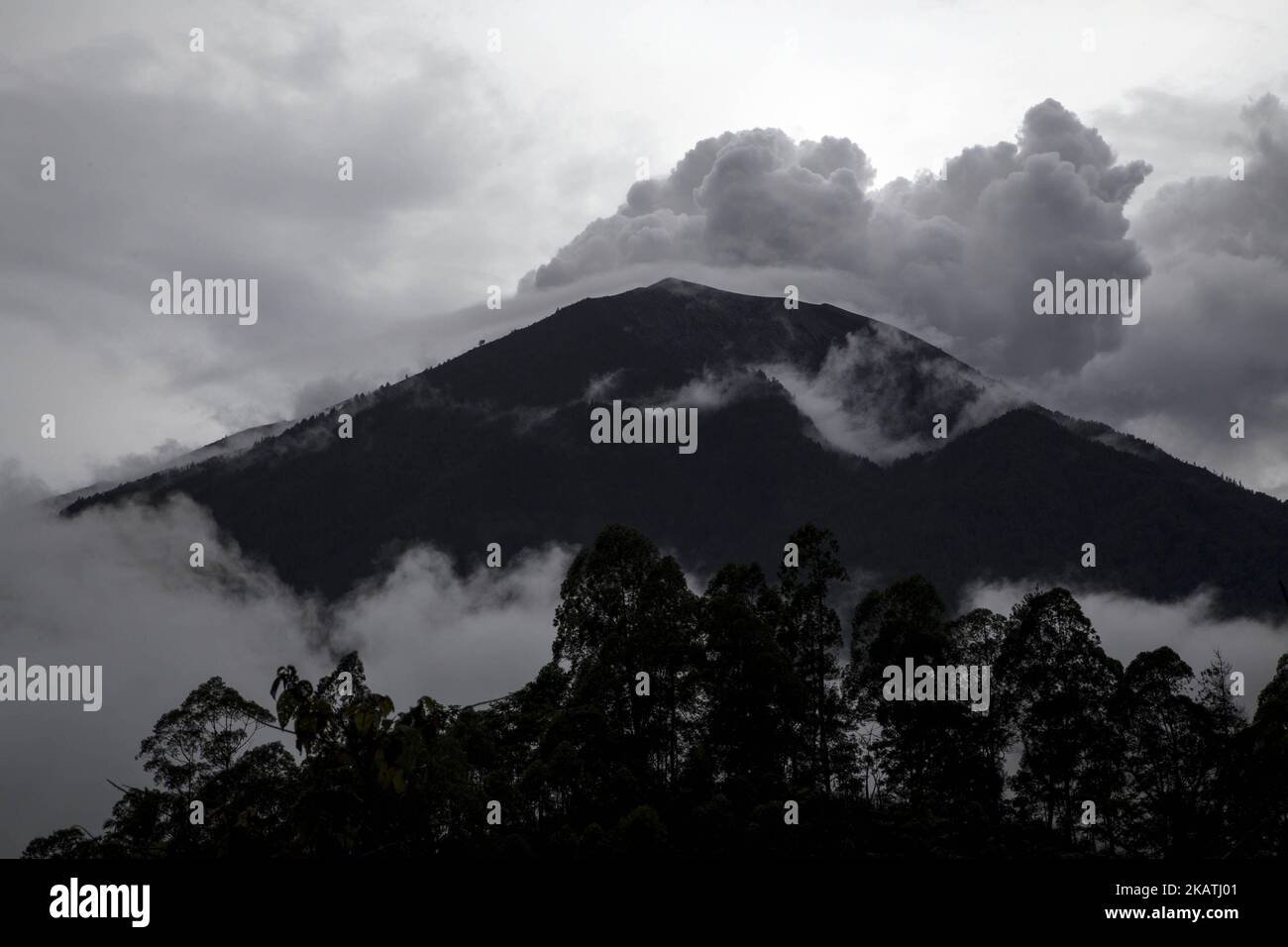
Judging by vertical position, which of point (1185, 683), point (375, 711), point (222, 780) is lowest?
point (222, 780)

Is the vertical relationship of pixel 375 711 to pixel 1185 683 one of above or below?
above
